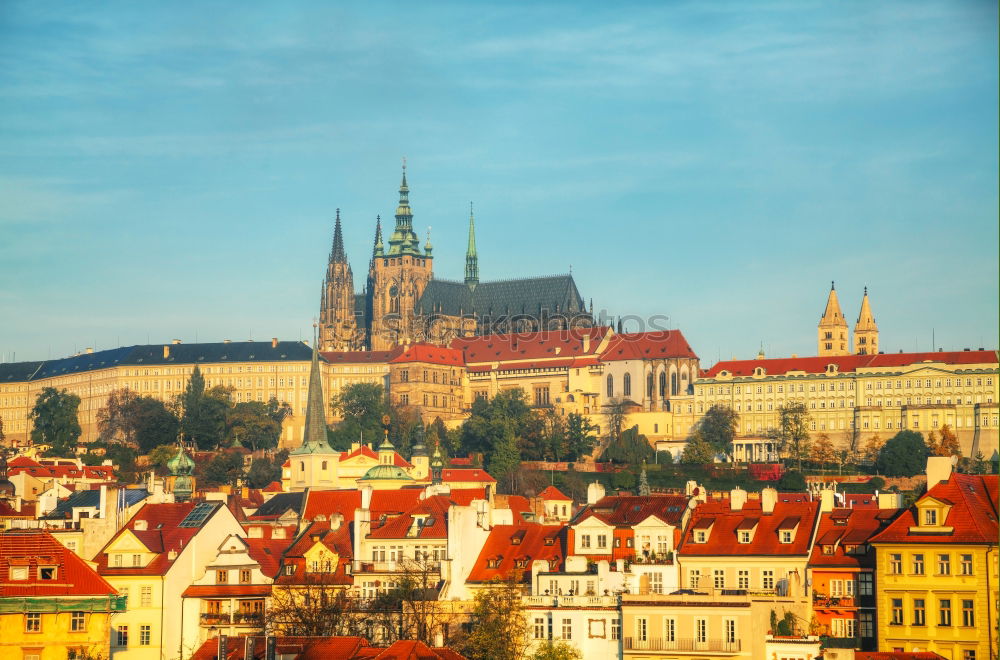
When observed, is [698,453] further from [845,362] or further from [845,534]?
[845,534]

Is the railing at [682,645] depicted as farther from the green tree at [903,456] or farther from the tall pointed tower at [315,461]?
the green tree at [903,456]

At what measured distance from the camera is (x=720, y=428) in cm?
18688

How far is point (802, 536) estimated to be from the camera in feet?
197

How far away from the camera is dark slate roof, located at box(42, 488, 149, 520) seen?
80.6m

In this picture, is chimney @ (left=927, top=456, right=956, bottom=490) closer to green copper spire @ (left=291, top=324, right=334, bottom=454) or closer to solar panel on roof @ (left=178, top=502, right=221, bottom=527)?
solar panel on roof @ (left=178, top=502, right=221, bottom=527)

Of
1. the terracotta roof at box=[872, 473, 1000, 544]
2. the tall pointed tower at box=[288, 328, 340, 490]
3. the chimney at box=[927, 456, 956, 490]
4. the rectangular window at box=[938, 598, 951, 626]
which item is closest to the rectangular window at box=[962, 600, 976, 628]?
the rectangular window at box=[938, 598, 951, 626]

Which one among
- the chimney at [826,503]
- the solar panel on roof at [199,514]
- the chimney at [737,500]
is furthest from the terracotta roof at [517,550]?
the solar panel on roof at [199,514]

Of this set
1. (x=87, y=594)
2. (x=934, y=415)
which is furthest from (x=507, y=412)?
(x=87, y=594)

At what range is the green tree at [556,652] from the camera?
5388cm

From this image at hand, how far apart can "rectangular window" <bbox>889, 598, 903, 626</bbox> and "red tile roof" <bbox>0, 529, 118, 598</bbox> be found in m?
20.8

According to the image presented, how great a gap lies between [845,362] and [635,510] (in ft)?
422

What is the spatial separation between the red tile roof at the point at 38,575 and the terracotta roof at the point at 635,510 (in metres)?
18.6

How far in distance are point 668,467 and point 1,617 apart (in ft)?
403

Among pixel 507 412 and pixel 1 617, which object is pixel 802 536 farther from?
pixel 507 412
